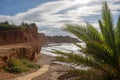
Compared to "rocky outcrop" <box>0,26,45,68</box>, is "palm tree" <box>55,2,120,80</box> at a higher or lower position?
higher

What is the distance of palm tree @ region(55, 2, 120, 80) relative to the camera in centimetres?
1124

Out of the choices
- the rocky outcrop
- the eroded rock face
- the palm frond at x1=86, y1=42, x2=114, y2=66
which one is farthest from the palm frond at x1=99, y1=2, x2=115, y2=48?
the eroded rock face

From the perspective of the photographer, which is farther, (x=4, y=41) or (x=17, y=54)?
(x=4, y=41)

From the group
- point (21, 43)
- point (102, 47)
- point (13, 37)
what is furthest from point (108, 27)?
point (13, 37)

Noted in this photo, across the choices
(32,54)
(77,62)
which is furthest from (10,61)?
(77,62)

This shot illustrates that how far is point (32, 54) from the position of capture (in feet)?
→ 134

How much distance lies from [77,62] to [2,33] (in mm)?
48136

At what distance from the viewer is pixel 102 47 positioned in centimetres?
1097

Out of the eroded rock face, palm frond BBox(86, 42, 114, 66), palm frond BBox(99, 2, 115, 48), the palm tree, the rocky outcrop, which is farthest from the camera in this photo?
the eroded rock face

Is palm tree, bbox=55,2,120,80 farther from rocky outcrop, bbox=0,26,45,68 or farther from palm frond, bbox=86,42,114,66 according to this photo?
rocky outcrop, bbox=0,26,45,68

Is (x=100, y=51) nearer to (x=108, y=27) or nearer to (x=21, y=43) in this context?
(x=108, y=27)

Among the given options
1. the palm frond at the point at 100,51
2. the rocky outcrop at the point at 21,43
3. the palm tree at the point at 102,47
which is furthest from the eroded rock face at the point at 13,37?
the palm frond at the point at 100,51

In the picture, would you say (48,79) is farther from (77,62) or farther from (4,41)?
(4,41)

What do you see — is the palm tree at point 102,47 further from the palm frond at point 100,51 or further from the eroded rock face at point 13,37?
the eroded rock face at point 13,37
